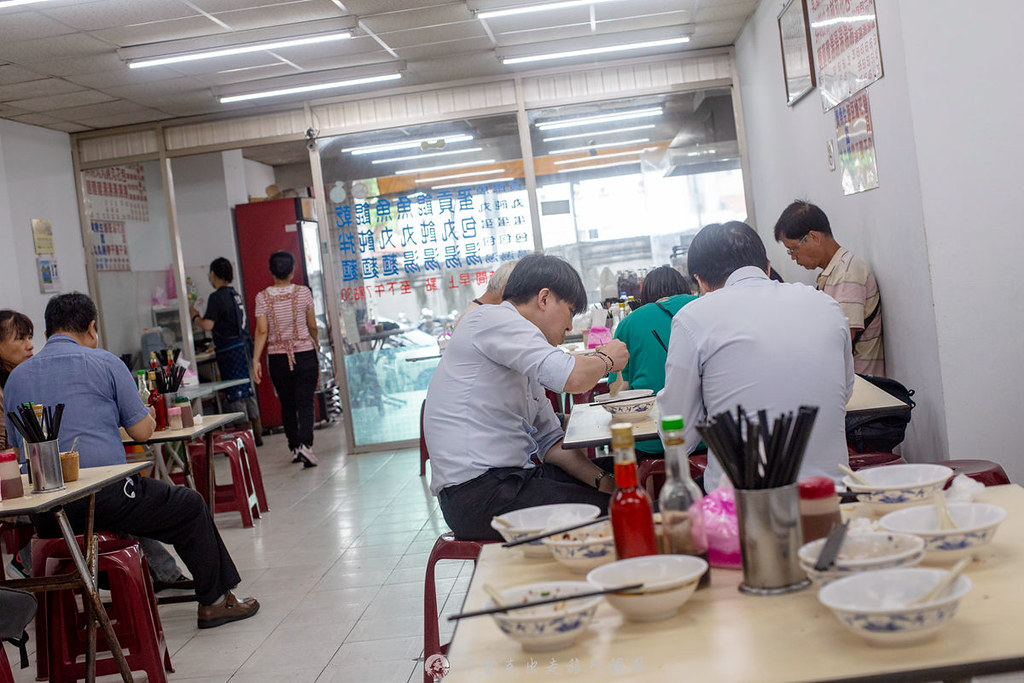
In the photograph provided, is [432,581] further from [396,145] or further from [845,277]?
[396,145]

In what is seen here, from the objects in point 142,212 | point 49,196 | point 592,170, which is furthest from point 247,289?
point 592,170

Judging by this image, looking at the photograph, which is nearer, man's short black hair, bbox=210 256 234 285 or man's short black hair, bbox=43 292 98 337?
man's short black hair, bbox=43 292 98 337

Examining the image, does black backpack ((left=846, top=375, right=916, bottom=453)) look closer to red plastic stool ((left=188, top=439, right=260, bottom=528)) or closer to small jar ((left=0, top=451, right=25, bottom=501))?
small jar ((left=0, top=451, right=25, bottom=501))

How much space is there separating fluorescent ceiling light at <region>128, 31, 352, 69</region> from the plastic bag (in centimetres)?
481

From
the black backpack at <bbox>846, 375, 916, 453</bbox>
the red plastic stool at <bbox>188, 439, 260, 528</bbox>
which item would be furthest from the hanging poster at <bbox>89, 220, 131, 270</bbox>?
the black backpack at <bbox>846, 375, 916, 453</bbox>

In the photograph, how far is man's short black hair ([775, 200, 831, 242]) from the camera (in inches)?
170

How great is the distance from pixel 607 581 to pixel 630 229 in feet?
20.3

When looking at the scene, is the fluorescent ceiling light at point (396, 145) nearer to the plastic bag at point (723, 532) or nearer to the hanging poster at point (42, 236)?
the hanging poster at point (42, 236)

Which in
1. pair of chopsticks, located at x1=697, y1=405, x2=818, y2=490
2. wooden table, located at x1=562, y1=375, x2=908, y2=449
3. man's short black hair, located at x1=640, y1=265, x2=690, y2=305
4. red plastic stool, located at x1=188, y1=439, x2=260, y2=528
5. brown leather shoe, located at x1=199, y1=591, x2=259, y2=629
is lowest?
brown leather shoe, located at x1=199, y1=591, x2=259, y2=629

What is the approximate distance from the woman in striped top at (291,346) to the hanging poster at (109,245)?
5.70 ft

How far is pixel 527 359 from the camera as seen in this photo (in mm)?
2576

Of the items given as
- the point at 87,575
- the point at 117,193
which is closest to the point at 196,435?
the point at 87,575

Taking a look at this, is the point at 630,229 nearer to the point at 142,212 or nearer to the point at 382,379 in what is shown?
the point at 382,379

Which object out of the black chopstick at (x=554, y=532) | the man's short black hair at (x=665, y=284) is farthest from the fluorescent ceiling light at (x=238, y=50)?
the black chopstick at (x=554, y=532)
